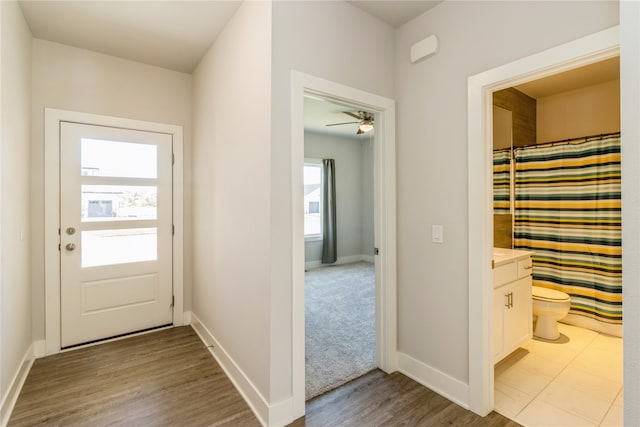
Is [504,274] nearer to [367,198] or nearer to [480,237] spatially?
[480,237]

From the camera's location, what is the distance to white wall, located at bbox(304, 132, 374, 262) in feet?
21.0

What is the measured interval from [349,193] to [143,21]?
493cm

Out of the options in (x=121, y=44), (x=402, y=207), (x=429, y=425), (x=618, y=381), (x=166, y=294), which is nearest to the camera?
(x=429, y=425)

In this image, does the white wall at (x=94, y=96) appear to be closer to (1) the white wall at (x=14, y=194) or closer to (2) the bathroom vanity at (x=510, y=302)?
(1) the white wall at (x=14, y=194)

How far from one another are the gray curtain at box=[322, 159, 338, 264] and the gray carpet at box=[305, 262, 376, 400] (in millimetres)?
910

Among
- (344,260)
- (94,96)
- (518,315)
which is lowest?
(344,260)

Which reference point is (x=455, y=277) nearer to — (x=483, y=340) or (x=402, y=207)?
(x=483, y=340)

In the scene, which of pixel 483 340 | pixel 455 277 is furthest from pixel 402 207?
pixel 483 340

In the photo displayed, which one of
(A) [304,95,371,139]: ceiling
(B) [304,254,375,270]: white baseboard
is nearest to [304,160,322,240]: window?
(B) [304,254,375,270]: white baseboard

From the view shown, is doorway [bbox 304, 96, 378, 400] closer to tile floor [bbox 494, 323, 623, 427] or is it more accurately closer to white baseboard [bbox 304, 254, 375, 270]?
white baseboard [bbox 304, 254, 375, 270]

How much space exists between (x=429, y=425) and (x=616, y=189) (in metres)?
2.91

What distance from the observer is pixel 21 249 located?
2344 millimetres

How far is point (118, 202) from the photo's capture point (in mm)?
3033

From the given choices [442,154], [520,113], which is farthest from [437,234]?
[520,113]
